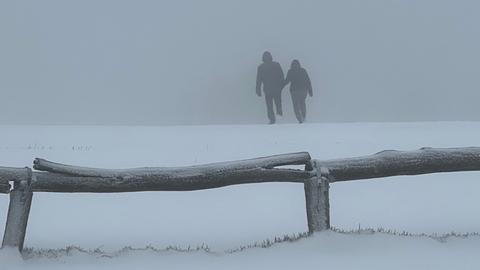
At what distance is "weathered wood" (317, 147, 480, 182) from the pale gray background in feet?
80.3

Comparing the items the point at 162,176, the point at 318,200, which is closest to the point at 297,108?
the point at 318,200

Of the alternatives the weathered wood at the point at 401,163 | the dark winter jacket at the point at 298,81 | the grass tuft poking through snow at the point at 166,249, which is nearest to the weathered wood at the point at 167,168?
the weathered wood at the point at 401,163

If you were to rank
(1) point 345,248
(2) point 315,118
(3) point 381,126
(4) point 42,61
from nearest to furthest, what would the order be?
1. (1) point 345,248
2. (3) point 381,126
3. (2) point 315,118
4. (4) point 42,61

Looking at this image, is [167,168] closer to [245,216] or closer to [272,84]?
[245,216]

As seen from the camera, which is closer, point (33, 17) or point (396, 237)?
point (396, 237)

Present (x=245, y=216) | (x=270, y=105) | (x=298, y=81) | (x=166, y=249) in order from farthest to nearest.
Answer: (x=298, y=81) < (x=270, y=105) < (x=245, y=216) < (x=166, y=249)

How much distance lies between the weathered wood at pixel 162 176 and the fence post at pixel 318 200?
0.06m

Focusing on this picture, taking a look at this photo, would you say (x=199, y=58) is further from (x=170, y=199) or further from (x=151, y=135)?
(x=170, y=199)

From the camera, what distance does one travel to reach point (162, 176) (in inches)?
185

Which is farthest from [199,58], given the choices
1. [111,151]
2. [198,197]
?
[198,197]

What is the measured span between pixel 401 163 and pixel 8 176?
7.92ft

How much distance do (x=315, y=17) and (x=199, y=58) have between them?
10.5 m

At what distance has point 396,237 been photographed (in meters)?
4.86

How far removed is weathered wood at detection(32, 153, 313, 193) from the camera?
15.0 ft
